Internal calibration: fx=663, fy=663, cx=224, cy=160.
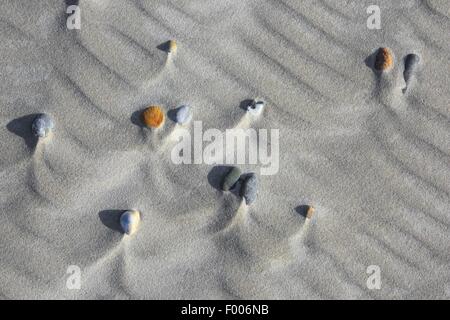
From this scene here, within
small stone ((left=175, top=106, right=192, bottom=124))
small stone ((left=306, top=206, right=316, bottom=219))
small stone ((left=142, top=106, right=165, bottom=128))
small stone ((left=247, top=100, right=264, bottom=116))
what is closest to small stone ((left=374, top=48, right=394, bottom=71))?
small stone ((left=247, top=100, right=264, bottom=116))

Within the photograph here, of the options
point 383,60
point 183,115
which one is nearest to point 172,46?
point 183,115

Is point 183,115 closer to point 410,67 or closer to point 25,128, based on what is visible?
point 25,128

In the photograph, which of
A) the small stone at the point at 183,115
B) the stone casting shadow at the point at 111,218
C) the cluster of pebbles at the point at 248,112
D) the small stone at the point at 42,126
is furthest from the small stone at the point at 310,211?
the small stone at the point at 42,126

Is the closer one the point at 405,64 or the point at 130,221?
the point at 130,221

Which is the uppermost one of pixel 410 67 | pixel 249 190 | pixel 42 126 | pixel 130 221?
pixel 410 67

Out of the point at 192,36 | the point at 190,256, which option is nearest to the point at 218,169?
the point at 190,256

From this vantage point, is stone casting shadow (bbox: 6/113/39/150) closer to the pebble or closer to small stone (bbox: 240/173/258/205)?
small stone (bbox: 240/173/258/205)

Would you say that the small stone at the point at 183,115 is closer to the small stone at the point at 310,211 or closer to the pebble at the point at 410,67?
the small stone at the point at 310,211
